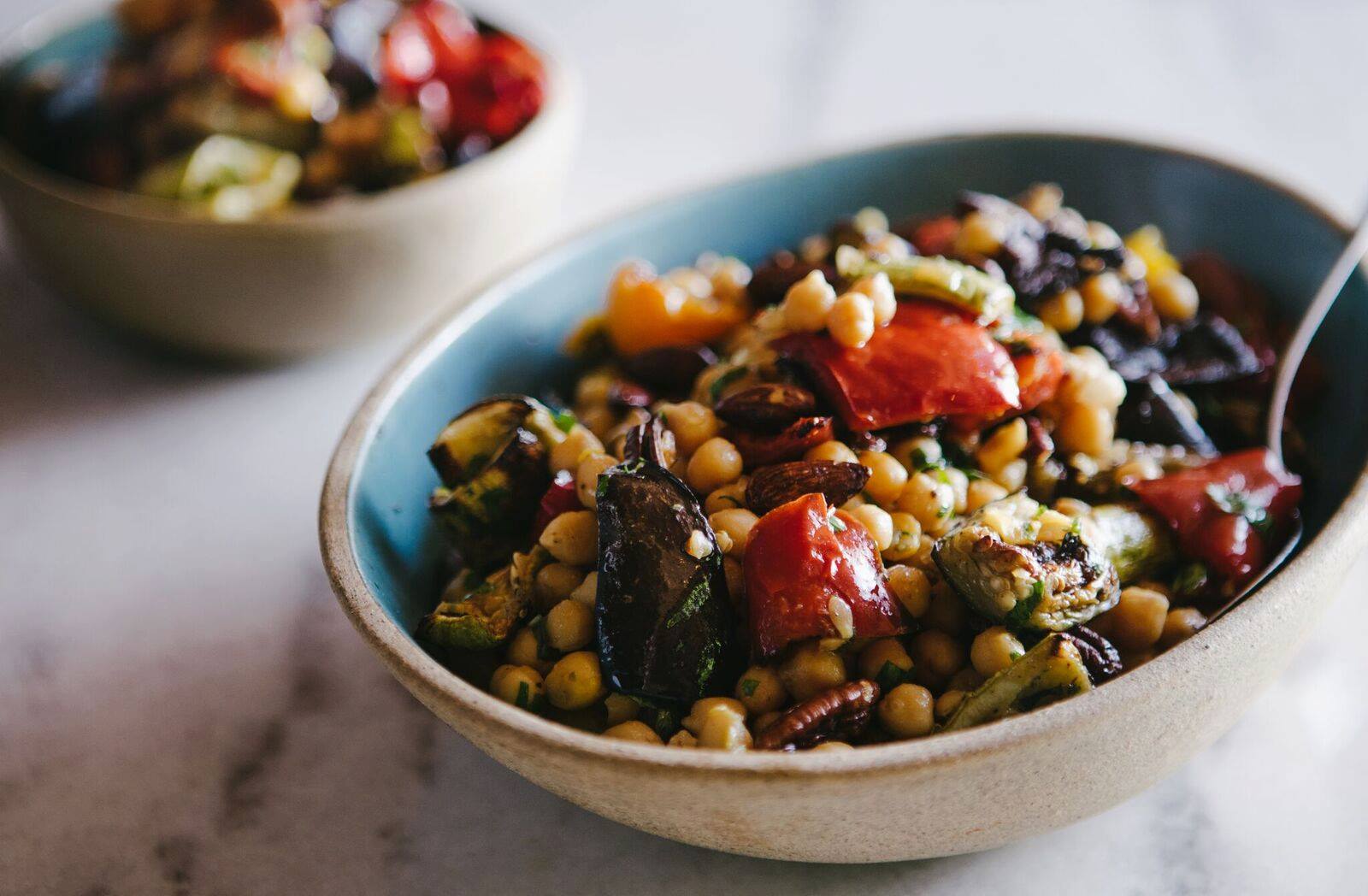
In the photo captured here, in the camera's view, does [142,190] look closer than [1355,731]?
No

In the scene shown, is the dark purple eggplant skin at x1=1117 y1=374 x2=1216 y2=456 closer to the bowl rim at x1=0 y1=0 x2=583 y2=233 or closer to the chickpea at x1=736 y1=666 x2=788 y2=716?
the chickpea at x1=736 y1=666 x2=788 y2=716

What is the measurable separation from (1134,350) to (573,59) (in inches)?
71.1

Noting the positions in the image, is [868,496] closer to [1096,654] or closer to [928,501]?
[928,501]

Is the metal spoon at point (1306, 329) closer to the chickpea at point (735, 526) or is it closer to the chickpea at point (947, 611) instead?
the chickpea at point (947, 611)

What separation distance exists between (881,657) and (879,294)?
1.29 ft

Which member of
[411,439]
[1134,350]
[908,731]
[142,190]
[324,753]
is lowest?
[324,753]

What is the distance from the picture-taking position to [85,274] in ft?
5.96

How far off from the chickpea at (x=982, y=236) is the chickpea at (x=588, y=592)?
0.62 m

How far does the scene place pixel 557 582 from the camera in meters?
1.21

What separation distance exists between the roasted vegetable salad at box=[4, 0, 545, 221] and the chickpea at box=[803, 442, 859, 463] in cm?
97

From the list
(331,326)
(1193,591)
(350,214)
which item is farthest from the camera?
(331,326)

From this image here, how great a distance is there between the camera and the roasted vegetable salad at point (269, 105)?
6.21 feet

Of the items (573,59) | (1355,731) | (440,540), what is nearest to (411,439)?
Answer: (440,540)

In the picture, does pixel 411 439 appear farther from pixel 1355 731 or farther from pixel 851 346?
pixel 1355 731
